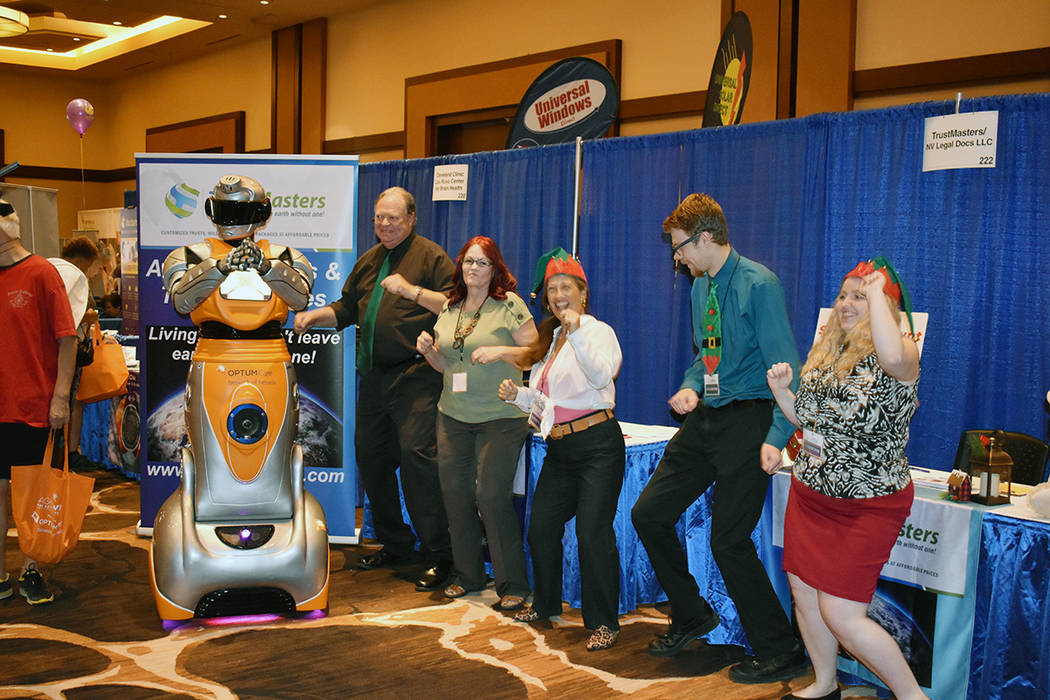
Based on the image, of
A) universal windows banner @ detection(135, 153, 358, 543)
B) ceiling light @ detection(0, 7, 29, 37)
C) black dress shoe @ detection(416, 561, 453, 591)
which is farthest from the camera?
ceiling light @ detection(0, 7, 29, 37)

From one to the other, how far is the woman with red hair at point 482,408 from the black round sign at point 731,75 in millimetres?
1304

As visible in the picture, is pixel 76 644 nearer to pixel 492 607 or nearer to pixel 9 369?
pixel 9 369

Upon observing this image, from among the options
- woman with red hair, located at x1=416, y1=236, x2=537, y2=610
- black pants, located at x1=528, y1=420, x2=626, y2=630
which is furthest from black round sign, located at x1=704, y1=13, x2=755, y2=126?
black pants, located at x1=528, y1=420, x2=626, y2=630

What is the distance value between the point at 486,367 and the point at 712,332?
0.98 meters

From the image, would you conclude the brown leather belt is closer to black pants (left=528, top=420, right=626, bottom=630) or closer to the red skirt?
black pants (left=528, top=420, right=626, bottom=630)

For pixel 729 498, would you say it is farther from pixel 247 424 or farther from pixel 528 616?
pixel 247 424

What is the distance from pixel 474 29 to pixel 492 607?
527 cm

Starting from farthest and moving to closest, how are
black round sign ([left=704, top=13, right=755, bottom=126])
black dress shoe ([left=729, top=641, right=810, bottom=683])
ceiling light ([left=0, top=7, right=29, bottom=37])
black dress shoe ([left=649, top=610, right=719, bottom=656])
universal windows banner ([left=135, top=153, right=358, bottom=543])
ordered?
1. ceiling light ([left=0, top=7, right=29, bottom=37])
2. universal windows banner ([left=135, top=153, right=358, bottom=543])
3. black round sign ([left=704, top=13, right=755, bottom=126])
4. black dress shoe ([left=649, top=610, right=719, bottom=656])
5. black dress shoe ([left=729, top=641, right=810, bottom=683])

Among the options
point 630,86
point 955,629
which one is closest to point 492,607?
point 955,629

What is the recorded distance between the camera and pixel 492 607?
3.78 metres

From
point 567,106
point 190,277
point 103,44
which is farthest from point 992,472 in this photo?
point 103,44

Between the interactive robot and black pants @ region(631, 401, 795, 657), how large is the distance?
1254 mm

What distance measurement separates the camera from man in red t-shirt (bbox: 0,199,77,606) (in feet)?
11.7

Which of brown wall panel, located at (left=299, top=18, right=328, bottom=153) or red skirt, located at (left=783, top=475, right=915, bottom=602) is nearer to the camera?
red skirt, located at (left=783, top=475, right=915, bottom=602)
